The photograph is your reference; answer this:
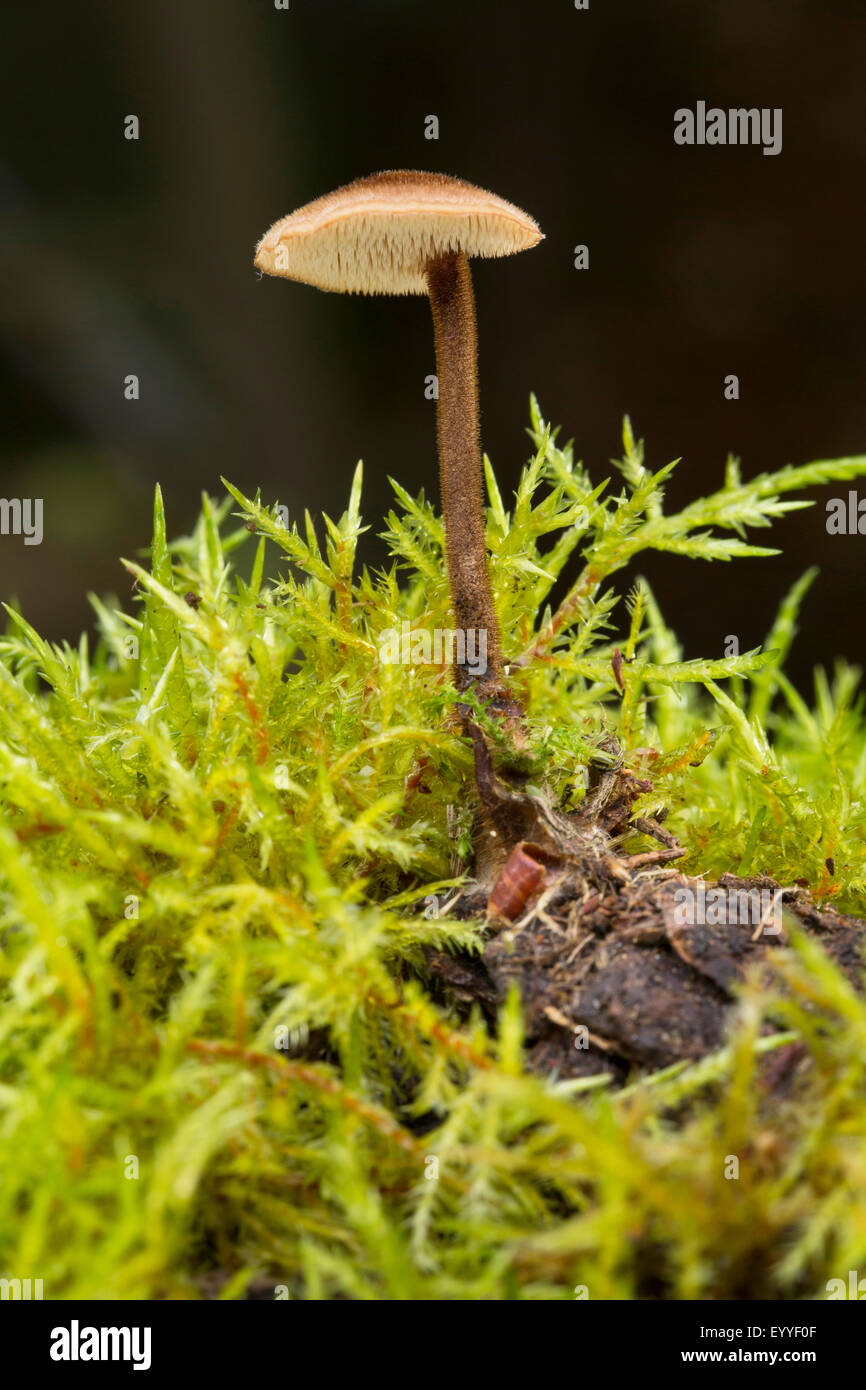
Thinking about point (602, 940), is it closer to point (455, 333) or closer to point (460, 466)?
point (460, 466)

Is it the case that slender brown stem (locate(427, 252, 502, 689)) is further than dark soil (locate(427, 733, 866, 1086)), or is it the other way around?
slender brown stem (locate(427, 252, 502, 689))

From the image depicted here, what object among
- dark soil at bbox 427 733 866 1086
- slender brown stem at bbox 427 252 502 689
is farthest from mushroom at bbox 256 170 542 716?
dark soil at bbox 427 733 866 1086

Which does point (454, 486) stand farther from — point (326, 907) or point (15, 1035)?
point (15, 1035)

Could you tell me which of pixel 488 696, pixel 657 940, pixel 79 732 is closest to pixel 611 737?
pixel 488 696

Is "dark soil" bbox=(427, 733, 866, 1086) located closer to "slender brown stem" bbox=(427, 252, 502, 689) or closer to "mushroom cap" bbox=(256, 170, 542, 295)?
"slender brown stem" bbox=(427, 252, 502, 689)

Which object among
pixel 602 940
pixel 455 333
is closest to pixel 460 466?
pixel 455 333

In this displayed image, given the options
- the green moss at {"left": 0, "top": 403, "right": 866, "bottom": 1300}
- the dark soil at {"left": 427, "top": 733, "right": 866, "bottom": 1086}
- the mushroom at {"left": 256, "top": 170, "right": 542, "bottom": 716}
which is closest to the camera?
the green moss at {"left": 0, "top": 403, "right": 866, "bottom": 1300}
